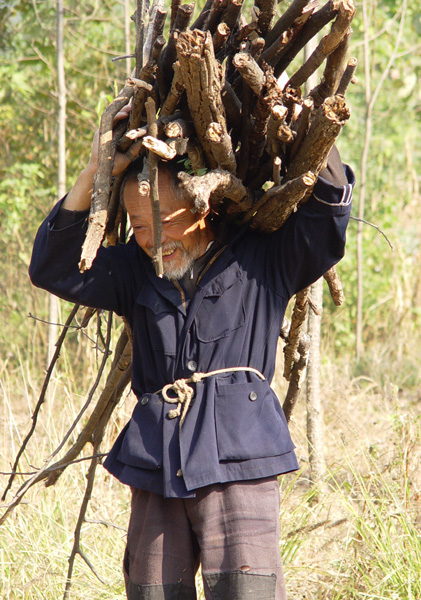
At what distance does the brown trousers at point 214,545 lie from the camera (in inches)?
85.2

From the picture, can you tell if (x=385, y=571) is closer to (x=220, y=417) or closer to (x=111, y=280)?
(x=220, y=417)

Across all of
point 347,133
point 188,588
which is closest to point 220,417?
point 188,588

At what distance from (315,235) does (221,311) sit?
1.32 feet

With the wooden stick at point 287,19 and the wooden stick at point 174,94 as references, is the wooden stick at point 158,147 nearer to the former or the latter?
the wooden stick at point 174,94

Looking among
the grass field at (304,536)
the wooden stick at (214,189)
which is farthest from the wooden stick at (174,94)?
the grass field at (304,536)

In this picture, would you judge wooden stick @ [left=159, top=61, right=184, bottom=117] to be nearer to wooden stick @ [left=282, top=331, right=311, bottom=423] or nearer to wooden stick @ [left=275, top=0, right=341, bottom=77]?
wooden stick @ [left=275, top=0, right=341, bottom=77]

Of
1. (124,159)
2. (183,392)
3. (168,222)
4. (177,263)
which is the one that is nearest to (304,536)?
(183,392)

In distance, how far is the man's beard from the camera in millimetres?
2361

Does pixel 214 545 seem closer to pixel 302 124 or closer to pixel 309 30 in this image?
pixel 302 124

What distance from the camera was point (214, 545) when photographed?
2189 mm

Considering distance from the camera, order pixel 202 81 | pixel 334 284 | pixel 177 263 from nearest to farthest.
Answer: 1. pixel 202 81
2. pixel 177 263
3. pixel 334 284

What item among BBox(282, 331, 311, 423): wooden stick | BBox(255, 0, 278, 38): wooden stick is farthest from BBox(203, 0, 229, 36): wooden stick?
BBox(282, 331, 311, 423): wooden stick

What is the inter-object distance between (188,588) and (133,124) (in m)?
1.53

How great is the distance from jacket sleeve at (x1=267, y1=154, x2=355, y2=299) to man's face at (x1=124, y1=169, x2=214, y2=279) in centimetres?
29
